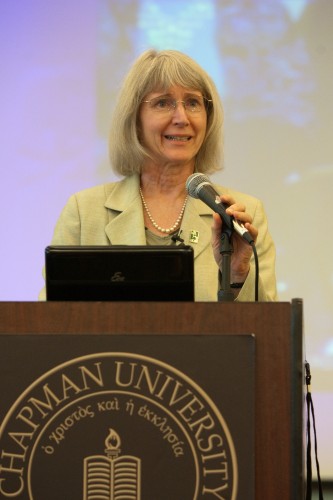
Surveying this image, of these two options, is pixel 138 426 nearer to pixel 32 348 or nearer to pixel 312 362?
pixel 32 348

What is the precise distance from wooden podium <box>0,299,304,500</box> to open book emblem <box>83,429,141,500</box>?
198 mm

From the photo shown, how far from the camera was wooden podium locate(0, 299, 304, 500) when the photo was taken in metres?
1.58

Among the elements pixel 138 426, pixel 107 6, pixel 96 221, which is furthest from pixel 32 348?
pixel 107 6

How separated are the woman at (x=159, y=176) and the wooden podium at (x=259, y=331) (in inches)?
37.9

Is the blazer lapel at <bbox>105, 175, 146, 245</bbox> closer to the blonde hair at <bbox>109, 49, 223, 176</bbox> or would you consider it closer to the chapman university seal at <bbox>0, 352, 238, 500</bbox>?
the blonde hair at <bbox>109, 49, 223, 176</bbox>

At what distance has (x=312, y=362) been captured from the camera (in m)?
4.12

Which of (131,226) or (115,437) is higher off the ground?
(131,226)

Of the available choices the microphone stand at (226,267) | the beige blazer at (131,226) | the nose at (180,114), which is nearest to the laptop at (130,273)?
the microphone stand at (226,267)

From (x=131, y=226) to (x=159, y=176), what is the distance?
22 cm

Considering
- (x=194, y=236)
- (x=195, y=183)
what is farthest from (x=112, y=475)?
(x=194, y=236)

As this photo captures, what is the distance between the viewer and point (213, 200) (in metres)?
2.02

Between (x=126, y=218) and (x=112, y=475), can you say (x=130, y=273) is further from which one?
(x=126, y=218)

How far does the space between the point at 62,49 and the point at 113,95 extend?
0.32m

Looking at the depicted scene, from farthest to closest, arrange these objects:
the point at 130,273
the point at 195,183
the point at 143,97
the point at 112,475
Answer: the point at 143,97, the point at 195,183, the point at 130,273, the point at 112,475
